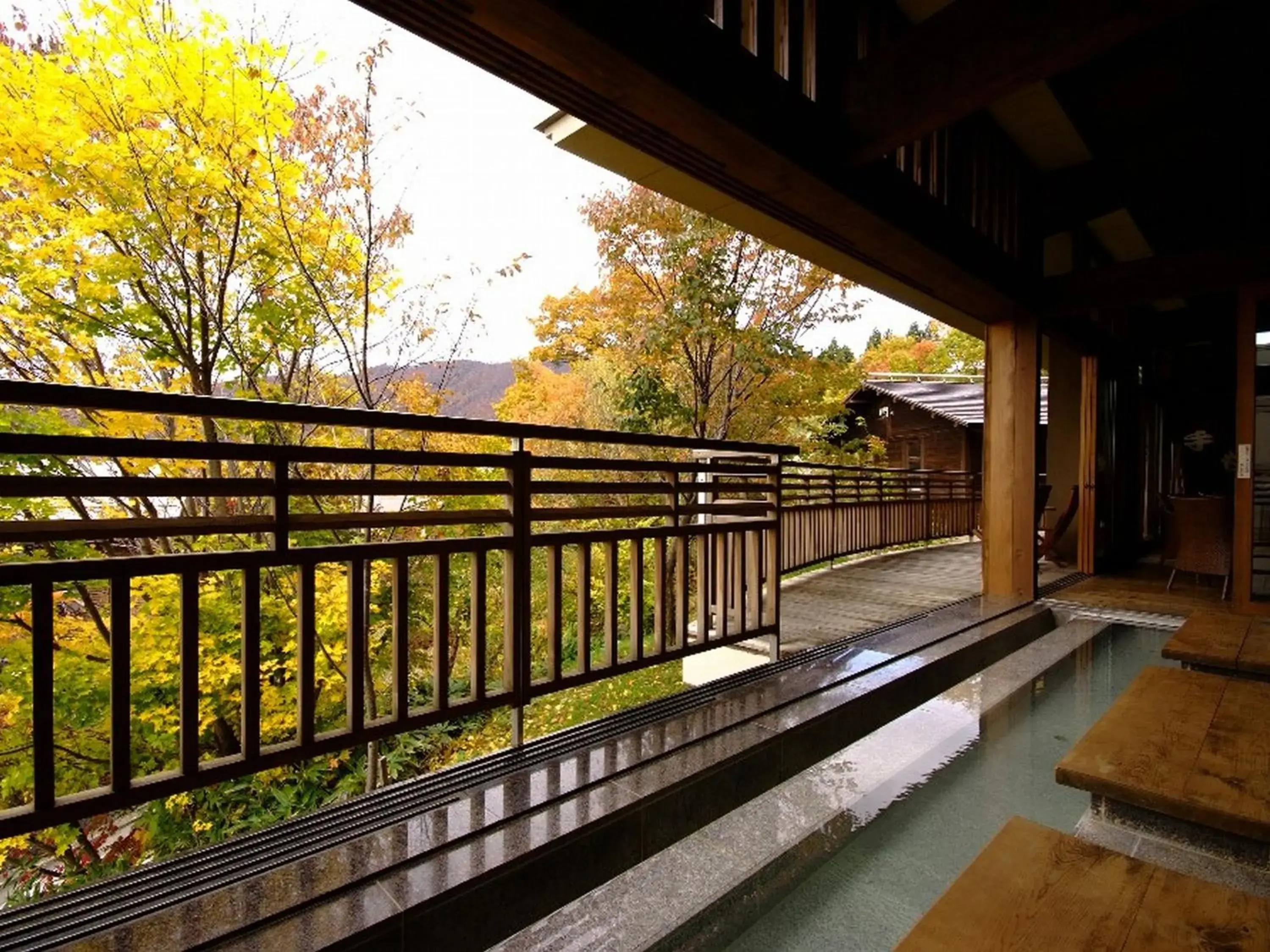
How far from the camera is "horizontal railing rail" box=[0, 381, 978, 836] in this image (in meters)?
1.38

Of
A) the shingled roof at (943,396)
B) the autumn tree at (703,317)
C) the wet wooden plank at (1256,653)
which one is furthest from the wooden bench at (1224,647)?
the shingled roof at (943,396)

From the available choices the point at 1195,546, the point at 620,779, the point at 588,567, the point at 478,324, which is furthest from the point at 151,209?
the point at 1195,546

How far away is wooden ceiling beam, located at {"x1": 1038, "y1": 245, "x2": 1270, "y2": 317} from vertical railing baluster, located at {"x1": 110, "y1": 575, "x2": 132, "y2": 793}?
5.66m

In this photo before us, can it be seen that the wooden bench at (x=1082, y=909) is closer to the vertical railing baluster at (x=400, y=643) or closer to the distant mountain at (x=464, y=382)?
the vertical railing baluster at (x=400, y=643)

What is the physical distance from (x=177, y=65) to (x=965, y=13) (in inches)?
177

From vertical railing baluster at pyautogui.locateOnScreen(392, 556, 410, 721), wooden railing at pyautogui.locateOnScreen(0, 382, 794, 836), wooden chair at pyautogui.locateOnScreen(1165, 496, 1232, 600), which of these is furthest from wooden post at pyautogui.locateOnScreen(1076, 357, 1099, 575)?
vertical railing baluster at pyautogui.locateOnScreen(392, 556, 410, 721)

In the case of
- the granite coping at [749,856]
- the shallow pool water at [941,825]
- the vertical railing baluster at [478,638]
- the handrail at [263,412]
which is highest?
the handrail at [263,412]

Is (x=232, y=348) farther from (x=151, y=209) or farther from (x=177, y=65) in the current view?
(x=177, y=65)

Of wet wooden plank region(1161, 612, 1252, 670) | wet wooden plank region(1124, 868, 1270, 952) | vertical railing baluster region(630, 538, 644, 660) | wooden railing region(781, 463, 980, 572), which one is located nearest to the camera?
wet wooden plank region(1124, 868, 1270, 952)

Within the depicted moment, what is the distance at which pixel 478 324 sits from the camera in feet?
19.5

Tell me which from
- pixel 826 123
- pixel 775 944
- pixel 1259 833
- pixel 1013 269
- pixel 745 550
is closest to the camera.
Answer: pixel 1259 833

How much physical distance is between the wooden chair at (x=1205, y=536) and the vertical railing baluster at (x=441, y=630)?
5.92m

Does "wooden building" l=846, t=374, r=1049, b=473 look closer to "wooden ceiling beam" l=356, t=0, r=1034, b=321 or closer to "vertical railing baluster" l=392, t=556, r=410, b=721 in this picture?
"wooden ceiling beam" l=356, t=0, r=1034, b=321

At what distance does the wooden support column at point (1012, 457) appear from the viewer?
4.95 m
